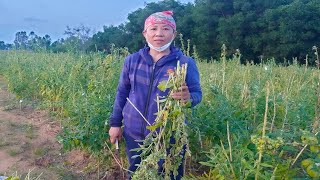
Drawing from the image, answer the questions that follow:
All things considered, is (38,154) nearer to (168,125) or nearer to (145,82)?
(145,82)

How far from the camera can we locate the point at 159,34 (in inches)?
88.9

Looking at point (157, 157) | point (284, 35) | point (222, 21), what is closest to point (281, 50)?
point (284, 35)

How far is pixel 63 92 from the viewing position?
5094 mm

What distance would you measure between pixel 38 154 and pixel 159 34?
7.60ft

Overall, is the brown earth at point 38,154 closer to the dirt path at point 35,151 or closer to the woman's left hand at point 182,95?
Answer: the dirt path at point 35,151

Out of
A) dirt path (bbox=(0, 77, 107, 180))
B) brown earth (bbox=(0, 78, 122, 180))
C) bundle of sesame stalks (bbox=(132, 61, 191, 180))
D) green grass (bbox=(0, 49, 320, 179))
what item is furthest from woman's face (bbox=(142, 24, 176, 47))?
brown earth (bbox=(0, 78, 122, 180))

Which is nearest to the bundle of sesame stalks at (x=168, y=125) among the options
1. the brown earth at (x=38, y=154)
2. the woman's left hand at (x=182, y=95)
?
the woman's left hand at (x=182, y=95)

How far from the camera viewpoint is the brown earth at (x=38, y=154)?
11.3 ft

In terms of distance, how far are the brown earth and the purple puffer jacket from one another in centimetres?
107

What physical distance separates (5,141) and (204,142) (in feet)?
7.82

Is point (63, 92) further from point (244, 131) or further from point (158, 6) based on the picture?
point (158, 6)

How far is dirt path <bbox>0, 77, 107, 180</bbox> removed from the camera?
137 inches

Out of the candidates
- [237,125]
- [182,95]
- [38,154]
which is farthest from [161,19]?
[38,154]

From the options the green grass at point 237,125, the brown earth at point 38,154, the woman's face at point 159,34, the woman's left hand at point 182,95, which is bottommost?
the brown earth at point 38,154
